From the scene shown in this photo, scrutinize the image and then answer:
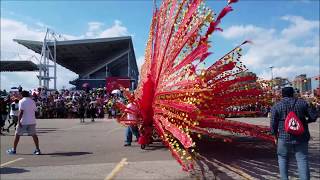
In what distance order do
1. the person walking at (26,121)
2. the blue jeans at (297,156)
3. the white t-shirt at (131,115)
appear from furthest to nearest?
the person walking at (26,121)
the white t-shirt at (131,115)
the blue jeans at (297,156)

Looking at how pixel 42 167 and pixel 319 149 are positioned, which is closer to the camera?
pixel 42 167

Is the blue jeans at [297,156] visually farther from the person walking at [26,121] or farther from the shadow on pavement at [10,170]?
the person walking at [26,121]

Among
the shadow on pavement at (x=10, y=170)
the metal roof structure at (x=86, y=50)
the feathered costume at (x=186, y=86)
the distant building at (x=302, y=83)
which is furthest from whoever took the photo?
the metal roof structure at (x=86, y=50)

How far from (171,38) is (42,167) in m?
3.70

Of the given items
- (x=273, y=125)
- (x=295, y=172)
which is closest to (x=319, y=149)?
(x=295, y=172)

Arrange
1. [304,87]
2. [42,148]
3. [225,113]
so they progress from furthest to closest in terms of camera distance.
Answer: [42,148], [304,87], [225,113]

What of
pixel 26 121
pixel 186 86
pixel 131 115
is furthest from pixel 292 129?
pixel 26 121

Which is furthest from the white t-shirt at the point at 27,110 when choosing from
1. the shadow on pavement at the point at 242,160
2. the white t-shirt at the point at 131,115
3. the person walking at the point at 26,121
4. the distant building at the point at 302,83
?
the distant building at the point at 302,83

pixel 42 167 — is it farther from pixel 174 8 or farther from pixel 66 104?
pixel 66 104

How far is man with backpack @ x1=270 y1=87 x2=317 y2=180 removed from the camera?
6453 mm

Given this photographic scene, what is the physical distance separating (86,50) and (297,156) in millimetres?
62822

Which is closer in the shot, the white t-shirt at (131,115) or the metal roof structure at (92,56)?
the white t-shirt at (131,115)

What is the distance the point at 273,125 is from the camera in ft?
22.3

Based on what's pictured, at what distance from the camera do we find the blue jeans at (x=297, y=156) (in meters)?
6.39
